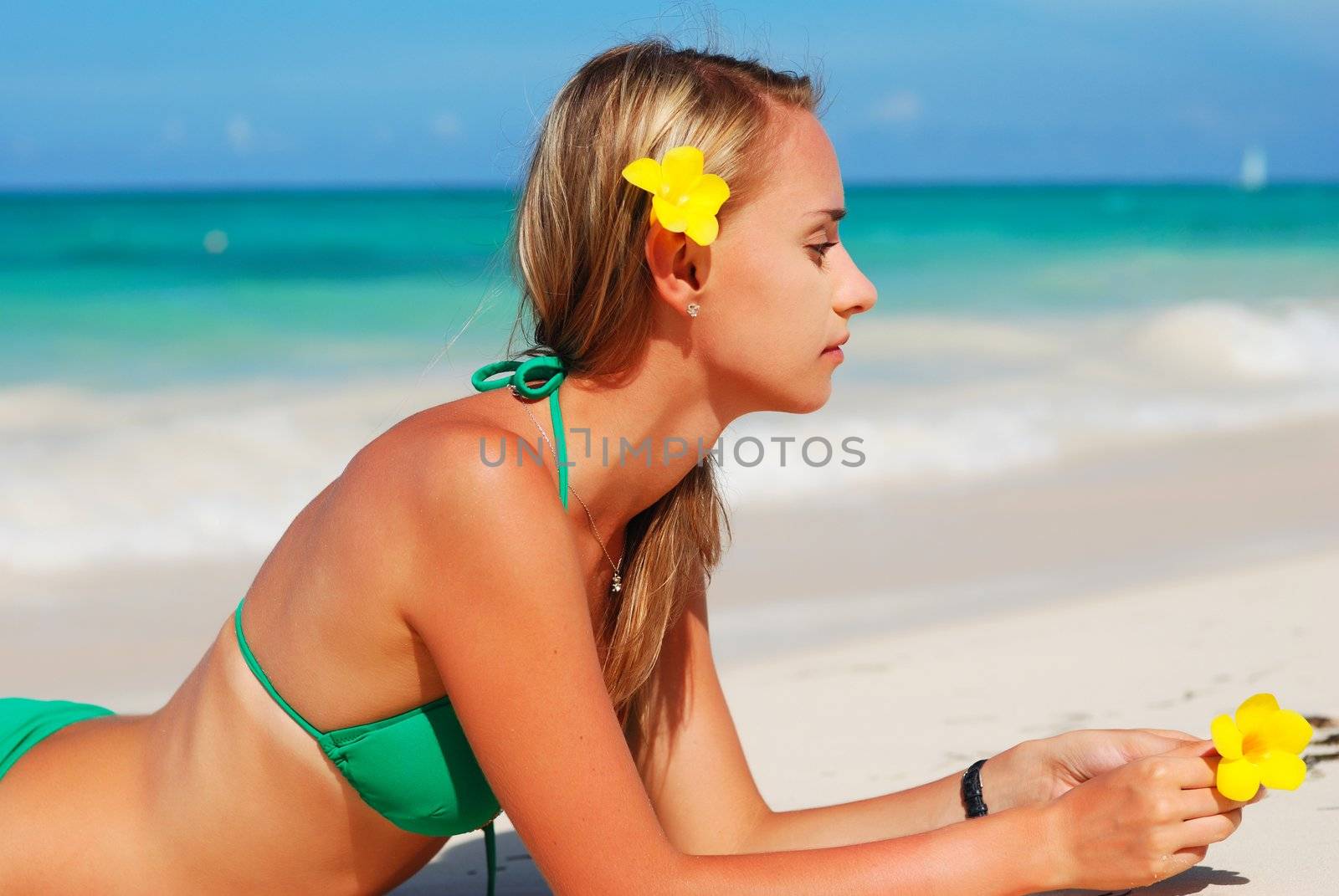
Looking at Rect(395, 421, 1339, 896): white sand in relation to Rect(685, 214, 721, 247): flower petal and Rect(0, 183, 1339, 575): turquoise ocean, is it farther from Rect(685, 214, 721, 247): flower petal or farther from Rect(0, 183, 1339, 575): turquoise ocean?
Rect(685, 214, 721, 247): flower petal

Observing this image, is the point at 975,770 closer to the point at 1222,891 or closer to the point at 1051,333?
the point at 1222,891

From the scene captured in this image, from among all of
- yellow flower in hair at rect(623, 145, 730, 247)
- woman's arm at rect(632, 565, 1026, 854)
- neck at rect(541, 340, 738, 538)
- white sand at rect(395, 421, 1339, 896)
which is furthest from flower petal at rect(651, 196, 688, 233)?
white sand at rect(395, 421, 1339, 896)

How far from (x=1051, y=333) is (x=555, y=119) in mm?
13499

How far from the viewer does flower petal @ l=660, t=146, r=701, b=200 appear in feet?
6.28

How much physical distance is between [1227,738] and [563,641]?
869 mm

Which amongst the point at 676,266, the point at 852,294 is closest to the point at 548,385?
the point at 676,266

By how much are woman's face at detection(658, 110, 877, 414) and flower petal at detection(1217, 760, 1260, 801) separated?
30.0 inches

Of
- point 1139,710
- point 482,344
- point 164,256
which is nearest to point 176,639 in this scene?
point 1139,710

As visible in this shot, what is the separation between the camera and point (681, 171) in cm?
192

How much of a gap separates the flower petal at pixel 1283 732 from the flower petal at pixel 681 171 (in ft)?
3.46

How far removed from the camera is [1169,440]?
8.63m

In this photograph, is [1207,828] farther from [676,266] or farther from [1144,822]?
[676,266]

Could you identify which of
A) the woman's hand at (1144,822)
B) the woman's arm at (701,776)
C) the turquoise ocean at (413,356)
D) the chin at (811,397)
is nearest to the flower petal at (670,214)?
the chin at (811,397)

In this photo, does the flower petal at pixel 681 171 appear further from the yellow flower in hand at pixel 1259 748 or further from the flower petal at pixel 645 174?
the yellow flower in hand at pixel 1259 748
